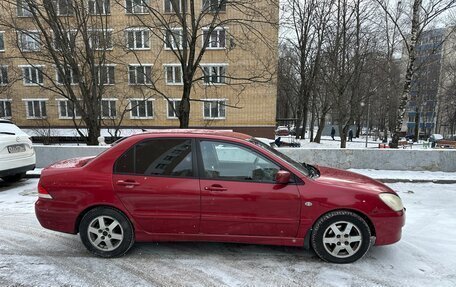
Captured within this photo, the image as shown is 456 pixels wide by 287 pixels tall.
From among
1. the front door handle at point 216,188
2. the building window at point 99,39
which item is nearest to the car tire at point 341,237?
the front door handle at point 216,188

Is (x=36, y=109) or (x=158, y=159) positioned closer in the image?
(x=158, y=159)

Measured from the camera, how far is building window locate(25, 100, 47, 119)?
26438mm

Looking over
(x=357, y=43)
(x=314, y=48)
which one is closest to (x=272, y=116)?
(x=314, y=48)

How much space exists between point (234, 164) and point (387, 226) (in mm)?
1941

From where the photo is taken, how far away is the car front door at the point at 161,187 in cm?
340

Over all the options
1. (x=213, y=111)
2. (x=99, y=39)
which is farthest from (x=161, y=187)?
(x=213, y=111)

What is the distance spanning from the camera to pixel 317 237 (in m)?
3.39

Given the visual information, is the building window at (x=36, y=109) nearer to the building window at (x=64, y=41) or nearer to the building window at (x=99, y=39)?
the building window at (x=99, y=39)

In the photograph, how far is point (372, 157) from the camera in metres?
8.57

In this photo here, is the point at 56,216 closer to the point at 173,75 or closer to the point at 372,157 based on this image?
the point at 372,157

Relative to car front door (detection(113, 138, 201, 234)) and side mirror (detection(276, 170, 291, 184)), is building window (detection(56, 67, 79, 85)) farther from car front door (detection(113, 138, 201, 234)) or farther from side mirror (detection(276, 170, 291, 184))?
side mirror (detection(276, 170, 291, 184))

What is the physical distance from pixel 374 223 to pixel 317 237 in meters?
0.68

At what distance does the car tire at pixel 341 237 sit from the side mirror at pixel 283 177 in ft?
2.06

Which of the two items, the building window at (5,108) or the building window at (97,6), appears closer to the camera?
the building window at (97,6)
